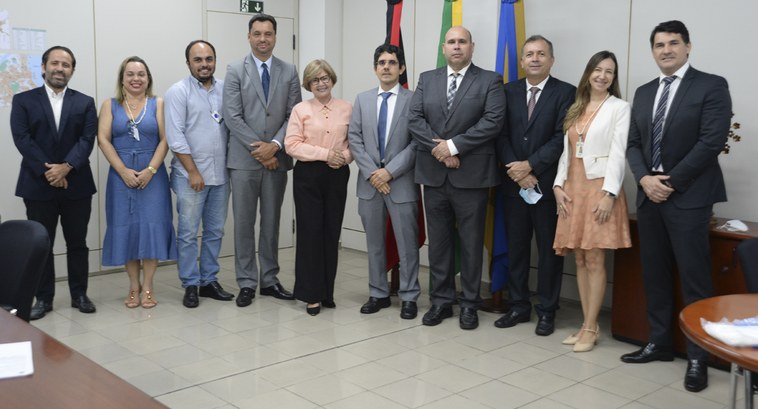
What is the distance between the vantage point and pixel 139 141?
5.18 meters

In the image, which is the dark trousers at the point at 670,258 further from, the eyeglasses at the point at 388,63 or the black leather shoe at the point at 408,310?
the eyeglasses at the point at 388,63

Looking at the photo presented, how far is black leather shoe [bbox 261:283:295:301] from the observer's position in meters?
5.53

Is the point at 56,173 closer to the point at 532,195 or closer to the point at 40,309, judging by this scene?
the point at 40,309

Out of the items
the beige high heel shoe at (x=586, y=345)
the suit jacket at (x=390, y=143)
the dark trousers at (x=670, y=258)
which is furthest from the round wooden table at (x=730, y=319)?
the suit jacket at (x=390, y=143)

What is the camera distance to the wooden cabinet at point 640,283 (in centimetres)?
404

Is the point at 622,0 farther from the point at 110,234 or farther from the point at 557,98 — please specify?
the point at 110,234

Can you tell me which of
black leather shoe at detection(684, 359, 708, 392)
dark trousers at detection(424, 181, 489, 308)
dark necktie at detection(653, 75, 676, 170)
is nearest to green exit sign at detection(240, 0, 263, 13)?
dark trousers at detection(424, 181, 489, 308)

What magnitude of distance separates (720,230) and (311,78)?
8.99ft

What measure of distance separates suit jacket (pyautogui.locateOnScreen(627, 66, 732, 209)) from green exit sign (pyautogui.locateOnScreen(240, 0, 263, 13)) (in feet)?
14.4

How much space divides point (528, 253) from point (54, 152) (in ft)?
10.7

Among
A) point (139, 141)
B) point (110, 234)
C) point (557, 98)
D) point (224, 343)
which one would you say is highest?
point (557, 98)

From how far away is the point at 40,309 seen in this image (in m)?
4.99

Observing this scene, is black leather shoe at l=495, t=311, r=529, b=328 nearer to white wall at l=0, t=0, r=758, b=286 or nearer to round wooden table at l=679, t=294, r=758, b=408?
white wall at l=0, t=0, r=758, b=286

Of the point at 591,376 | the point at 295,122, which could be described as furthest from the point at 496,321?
the point at 295,122
